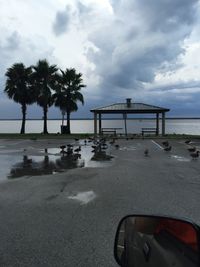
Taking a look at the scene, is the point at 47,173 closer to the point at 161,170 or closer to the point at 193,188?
the point at 161,170

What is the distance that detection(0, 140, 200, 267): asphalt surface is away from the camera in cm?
481

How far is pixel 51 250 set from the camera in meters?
4.88

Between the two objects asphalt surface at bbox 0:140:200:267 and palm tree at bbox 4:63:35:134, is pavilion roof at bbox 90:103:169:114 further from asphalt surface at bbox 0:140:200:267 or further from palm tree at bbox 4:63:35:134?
asphalt surface at bbox 0:140:200:267

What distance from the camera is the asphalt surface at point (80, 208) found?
4.81 metres

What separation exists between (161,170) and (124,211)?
6.11 meters

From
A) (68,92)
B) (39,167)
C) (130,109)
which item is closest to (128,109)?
(130,109)

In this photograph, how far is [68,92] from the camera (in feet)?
155

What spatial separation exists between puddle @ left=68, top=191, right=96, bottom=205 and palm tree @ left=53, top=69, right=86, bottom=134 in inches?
1506

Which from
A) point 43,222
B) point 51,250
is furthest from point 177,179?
point 51,250

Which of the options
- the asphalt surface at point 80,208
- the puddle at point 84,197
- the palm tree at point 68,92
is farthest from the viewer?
the palm tree at point 68,92

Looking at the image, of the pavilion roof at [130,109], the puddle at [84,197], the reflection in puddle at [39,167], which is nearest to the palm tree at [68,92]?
the pavilion roof at [130,109]

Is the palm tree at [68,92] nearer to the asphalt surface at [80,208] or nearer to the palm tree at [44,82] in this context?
the palm tree at [44,82]

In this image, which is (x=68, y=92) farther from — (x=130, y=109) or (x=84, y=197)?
(x=84, y=197)

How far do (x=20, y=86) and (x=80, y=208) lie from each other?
1701 inches
